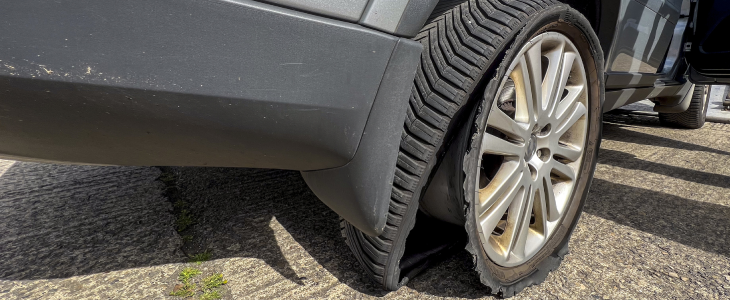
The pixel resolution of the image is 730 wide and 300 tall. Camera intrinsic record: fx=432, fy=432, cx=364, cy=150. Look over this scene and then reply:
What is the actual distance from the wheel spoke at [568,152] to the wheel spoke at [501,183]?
30 cm

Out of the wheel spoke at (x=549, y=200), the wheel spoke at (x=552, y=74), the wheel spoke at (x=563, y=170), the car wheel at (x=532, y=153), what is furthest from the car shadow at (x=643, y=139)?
the wheel spoke at (x=552, y=74)

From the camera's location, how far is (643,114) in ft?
17.1

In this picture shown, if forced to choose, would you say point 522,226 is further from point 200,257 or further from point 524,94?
point 200,257

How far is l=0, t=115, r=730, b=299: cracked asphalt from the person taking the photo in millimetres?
1471

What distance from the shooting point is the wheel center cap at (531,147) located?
1477 mm

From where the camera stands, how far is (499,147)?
1.34 m

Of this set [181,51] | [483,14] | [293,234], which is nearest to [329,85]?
[181,51]

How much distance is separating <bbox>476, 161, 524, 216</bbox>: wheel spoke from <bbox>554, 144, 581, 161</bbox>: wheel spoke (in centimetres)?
30

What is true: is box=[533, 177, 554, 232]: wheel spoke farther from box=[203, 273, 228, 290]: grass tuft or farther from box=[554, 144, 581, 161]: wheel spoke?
box=[203, 273, 228, 290]: grass tuft

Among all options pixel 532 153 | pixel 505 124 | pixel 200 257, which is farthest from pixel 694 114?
pixel 200 257

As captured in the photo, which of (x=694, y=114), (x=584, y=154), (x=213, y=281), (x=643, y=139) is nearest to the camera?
(x=213, y=281)

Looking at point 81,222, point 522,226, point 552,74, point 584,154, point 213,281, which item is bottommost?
point 522,226

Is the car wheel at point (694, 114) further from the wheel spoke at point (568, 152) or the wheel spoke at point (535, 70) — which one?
the wheel spoke at point (535, 70)

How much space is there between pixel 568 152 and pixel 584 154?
16 cm
